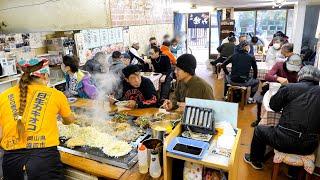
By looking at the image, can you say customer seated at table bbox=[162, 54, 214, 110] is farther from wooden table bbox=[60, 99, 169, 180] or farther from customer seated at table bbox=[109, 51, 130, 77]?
customer seated at table bbox=[109, 51, 130, 77]

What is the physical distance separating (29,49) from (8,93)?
3794mm

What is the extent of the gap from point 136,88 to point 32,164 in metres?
1.63

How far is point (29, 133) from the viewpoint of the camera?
1705mm

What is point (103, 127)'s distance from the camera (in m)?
2.31

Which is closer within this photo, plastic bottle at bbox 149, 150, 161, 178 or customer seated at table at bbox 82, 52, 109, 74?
plastic bottle at bbox 149, 150, 161, 178

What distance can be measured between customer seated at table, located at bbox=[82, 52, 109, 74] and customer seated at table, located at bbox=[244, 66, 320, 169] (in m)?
3.37

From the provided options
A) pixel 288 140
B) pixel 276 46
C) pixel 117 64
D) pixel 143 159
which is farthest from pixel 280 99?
pixel 276 46

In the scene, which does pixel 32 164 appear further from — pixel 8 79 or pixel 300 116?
pixel 8 79

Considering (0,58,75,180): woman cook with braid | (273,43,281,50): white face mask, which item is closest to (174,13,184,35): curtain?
(273,43,281,50): white face mask

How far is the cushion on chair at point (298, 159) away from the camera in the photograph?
2518mm

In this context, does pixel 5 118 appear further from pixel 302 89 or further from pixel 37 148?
pixel 302 89

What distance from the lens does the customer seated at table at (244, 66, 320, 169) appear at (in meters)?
2.46

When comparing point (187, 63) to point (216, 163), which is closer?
point (216, 163)

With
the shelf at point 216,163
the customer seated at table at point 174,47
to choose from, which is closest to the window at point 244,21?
the customer seated at table at point 174,47
